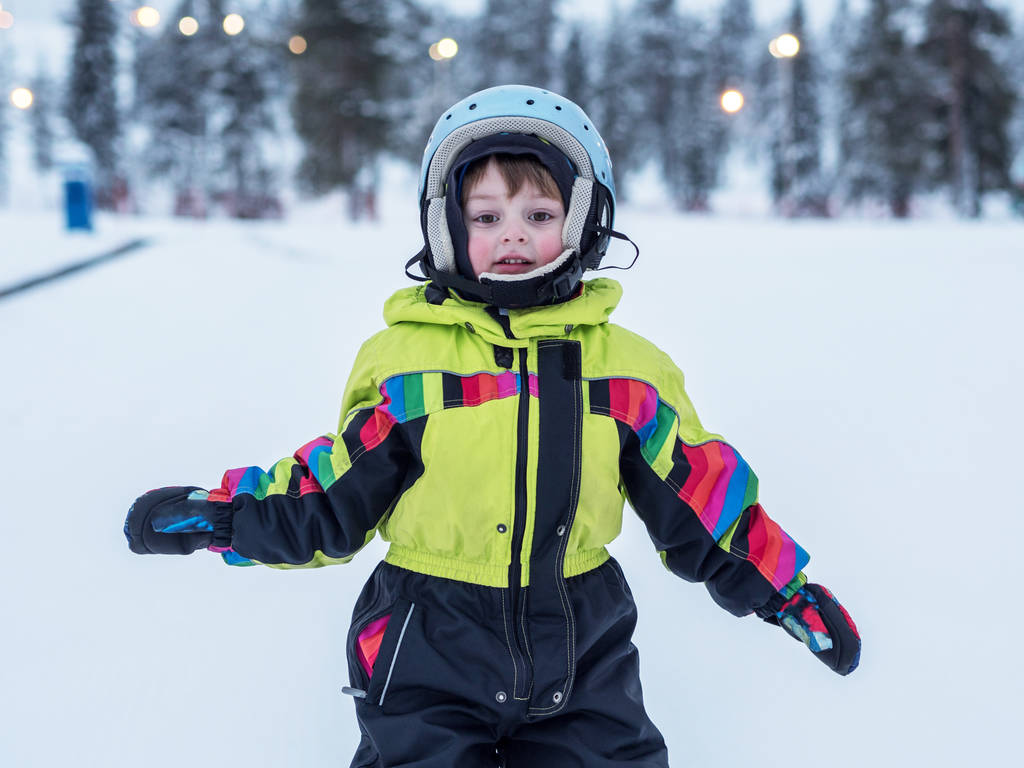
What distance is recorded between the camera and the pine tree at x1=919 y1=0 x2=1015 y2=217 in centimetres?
Result: 2280

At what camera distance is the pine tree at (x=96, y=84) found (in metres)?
31.2

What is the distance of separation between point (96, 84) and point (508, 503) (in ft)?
116

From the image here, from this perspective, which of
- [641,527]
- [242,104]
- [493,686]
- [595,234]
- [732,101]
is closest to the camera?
[493,686]

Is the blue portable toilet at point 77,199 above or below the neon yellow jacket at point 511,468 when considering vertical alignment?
above

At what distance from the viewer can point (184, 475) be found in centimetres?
379

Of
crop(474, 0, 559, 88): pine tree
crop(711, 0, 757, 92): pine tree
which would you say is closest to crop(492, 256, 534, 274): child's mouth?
crop(474, 0, 559, 88): pine tree

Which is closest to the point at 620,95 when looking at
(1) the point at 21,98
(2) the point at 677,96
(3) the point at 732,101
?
(2) the point at 677,96

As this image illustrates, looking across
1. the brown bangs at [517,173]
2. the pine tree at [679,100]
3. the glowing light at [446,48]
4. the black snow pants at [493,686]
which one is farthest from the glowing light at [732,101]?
the pine tree at [679,100]

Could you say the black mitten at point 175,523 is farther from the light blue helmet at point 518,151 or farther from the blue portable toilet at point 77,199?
the blue portable toilet at point 77,199

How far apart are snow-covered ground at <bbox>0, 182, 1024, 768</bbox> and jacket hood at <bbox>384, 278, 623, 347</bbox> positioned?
121cm

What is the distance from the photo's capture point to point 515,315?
189 centimetres

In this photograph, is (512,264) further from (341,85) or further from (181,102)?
(181,102)

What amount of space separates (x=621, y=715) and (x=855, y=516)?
2.04m

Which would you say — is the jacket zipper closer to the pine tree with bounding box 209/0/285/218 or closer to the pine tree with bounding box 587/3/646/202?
the pine tree with bounding box 209/0/285/218
